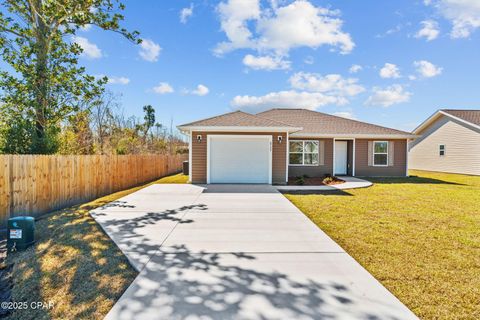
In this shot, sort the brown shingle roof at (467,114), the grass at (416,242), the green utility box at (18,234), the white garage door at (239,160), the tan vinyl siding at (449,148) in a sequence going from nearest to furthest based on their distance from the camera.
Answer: the grass at (416,242) < the green utility box at (18,234) < the white garage door at (239,160) < the tan vinyl siding at (449,148) < the brown shingle roof at (467,114)

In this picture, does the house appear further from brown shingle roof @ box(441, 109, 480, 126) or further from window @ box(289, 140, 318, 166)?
brown shingle roof @ box(441, 109, 480, 126)

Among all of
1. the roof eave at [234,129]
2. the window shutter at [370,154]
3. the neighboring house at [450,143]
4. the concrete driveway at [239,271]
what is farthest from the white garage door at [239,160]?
the neighboring house at [450,143]

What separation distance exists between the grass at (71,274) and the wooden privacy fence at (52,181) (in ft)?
5.91

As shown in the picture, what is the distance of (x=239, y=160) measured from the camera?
A: 38.1 feet

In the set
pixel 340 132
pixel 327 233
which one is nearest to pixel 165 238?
pixel 327 233

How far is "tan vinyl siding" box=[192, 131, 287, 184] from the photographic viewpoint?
1142 cm

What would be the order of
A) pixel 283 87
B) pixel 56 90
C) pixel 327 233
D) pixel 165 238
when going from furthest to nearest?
pixel 283 87
pixel 56 90
pixel 327 233
pixel 165 238

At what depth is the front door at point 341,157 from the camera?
15.2 meters

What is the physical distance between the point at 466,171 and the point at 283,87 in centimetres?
1555

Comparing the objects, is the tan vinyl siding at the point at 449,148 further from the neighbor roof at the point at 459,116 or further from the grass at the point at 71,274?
the grass at the point at 71,274

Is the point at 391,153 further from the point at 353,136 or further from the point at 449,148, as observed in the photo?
the point at 449,148

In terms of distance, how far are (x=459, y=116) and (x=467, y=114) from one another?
3.93ft

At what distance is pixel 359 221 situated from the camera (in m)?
5.64

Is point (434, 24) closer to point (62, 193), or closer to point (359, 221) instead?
point (359, 221)
